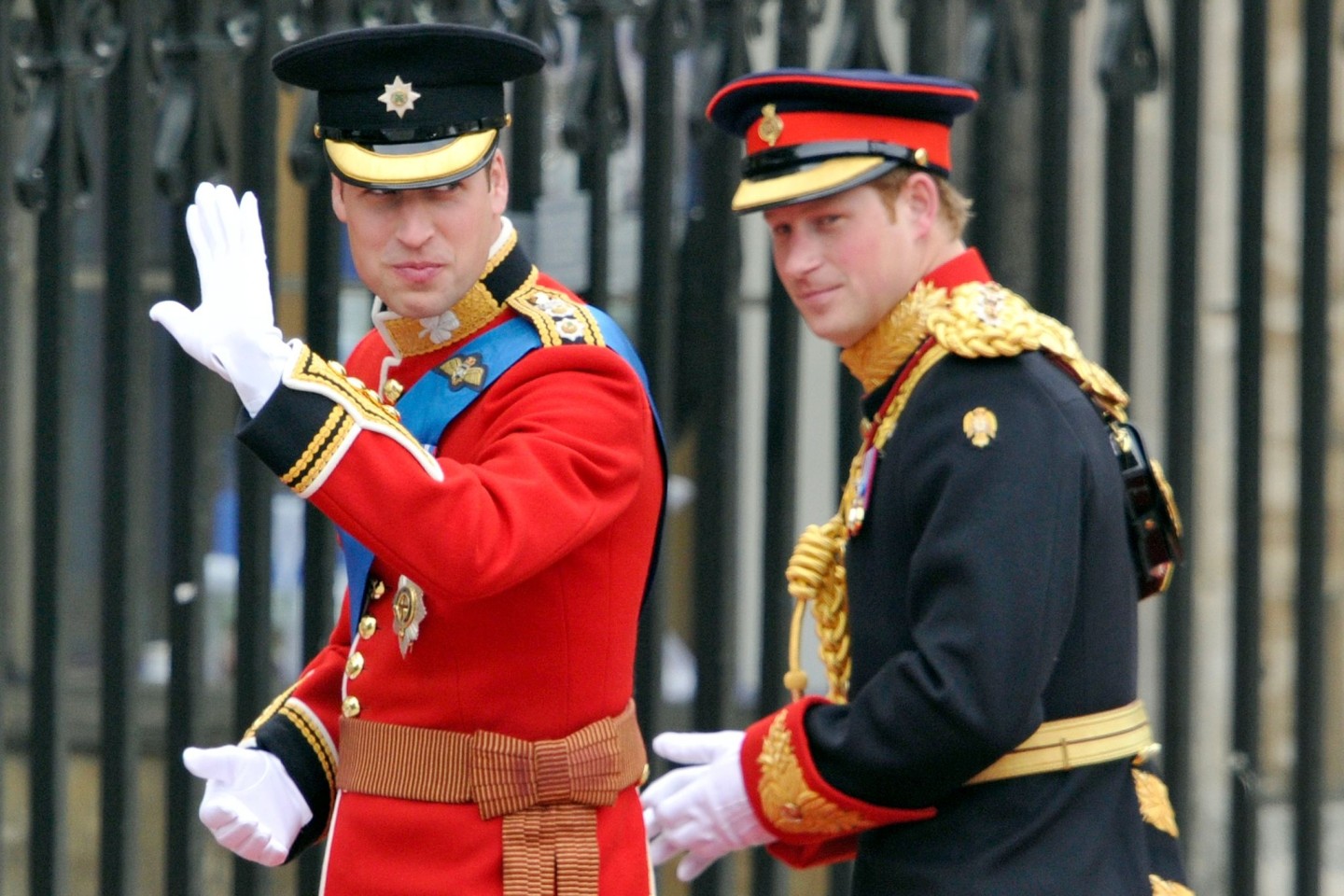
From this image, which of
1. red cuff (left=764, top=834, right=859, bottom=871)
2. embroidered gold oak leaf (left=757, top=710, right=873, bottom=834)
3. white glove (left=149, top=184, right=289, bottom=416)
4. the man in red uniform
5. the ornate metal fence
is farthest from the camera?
the ornate metal fence

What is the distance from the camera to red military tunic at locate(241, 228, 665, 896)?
2.44 metres

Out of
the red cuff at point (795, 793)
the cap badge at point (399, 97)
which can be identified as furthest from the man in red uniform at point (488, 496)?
the red cuff at point (795, 793)

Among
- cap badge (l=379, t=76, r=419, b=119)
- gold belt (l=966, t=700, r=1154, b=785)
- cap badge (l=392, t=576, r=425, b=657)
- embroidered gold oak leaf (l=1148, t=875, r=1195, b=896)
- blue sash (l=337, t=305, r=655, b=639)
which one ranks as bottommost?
embroidered gold oak leaf (l=1148, t=875, r=1195, b=896)

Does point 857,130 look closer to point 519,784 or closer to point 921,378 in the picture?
point 921,378

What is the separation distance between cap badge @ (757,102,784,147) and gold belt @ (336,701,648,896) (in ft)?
2.75

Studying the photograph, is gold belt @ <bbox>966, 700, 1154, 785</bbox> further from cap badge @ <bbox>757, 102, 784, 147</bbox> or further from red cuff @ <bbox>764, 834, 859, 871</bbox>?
cap badge @ <bbox>757, 102, 784, 147</bbox>

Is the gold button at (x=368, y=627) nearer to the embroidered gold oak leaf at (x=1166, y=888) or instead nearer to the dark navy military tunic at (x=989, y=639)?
the dark navy military tunic at (x=989, y=639)

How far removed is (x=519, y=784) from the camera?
8.79 feet

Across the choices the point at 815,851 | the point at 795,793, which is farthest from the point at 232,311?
the point at 815,851

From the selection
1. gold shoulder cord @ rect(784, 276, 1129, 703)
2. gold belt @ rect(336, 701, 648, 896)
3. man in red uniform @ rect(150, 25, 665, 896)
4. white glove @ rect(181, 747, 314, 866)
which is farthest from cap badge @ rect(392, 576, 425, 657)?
gold shoulder cord @ rect(784, 276, 1129, 703)

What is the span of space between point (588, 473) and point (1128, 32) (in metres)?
2.37

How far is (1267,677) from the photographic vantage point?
5.43 meters

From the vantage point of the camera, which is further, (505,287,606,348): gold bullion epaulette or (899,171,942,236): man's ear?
(899,171,942,236): man's ear

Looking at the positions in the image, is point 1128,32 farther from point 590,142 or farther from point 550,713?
point 550,713
